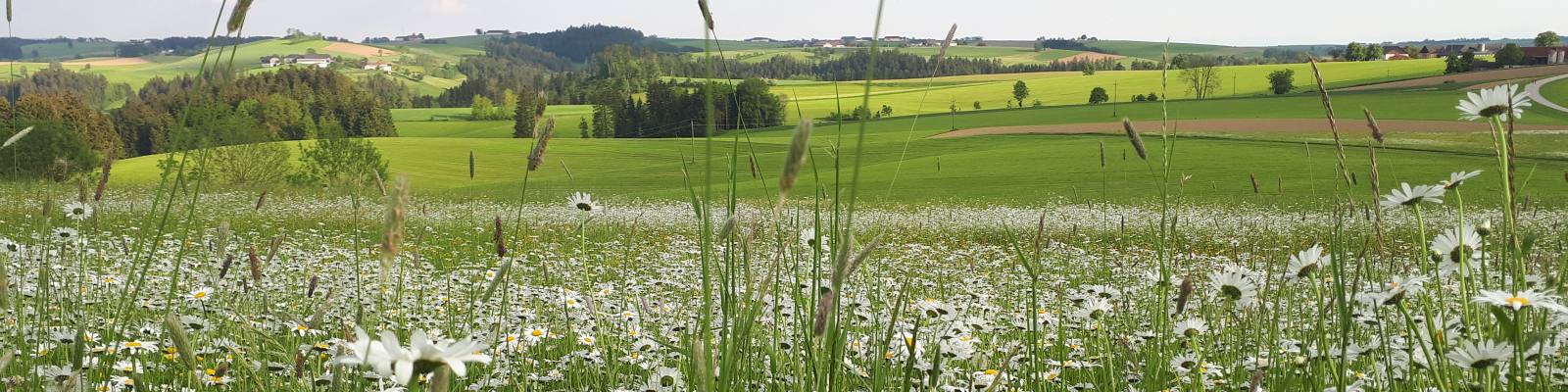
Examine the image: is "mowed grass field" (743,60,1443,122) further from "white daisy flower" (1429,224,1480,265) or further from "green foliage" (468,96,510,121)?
"white daisy flower" (1429,224,1480,265)

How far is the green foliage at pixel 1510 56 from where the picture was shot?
212 ft

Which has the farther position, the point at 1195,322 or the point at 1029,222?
the point at 1029,222

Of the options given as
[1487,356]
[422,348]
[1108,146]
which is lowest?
[1108,146]

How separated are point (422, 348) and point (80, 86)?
281 ft

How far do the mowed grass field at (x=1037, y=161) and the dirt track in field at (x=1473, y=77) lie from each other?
413 cm

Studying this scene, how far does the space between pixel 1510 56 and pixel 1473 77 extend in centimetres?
701

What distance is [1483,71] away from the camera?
63906 millimetres

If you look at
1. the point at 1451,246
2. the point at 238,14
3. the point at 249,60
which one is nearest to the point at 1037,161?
the point at 1451,246

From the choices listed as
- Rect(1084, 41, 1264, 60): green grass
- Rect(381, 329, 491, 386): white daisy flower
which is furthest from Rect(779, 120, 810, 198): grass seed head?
Rect(1084, 41, 1264, 60): green grass

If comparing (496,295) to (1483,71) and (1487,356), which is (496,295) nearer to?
(1487,356)

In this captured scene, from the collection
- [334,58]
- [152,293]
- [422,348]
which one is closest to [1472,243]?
[422,348]

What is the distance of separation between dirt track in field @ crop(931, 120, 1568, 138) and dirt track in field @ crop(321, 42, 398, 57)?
109158 millimetres

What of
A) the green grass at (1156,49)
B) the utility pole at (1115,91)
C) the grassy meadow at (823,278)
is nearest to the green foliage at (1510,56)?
the utility pole at (1115,91)

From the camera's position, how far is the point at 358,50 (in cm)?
14000
